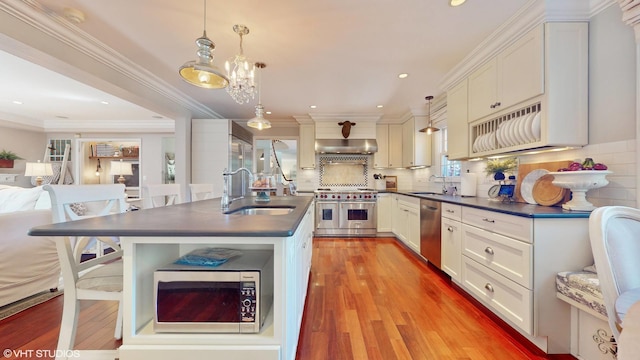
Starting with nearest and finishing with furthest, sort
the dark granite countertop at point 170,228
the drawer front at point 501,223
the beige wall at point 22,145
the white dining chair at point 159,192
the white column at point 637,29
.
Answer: the dark granite countertop at point 170,228 → the white column at point 637,29 → the drawer front at point 501,223 → the white dining chair at point 159,192 → the beige wall at point 22,145

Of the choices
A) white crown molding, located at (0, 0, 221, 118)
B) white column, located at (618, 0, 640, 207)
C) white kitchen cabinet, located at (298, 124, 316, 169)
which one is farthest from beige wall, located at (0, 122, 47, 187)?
white column, located at (618, 0, 640, 207)

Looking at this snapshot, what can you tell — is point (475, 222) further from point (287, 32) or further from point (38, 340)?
point (38, 340)

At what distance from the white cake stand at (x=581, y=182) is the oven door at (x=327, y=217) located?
10.9 feet

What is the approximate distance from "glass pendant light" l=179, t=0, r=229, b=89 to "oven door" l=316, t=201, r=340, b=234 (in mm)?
3247

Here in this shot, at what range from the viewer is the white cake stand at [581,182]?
157cm

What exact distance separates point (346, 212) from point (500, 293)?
9.86 feet

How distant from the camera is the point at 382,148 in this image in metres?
5.15

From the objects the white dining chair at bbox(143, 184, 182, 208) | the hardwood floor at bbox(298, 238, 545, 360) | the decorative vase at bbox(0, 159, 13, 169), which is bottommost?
Answer: the hardwood floor at bbox(298, 238, 545, 360)

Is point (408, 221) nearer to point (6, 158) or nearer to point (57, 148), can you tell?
point (6, 158)

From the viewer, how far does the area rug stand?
1921 millimetres

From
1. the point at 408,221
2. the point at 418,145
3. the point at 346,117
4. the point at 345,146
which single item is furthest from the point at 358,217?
the point at 346,117

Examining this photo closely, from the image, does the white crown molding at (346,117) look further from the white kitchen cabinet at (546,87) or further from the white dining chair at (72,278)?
the white dining chair at (72,278)

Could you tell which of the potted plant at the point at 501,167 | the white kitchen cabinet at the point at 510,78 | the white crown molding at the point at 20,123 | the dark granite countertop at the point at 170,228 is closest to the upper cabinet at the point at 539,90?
the white kitchen cabinet at the point at 510,78

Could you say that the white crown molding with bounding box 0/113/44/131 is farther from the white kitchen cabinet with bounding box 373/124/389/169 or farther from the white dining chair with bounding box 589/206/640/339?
the white dining chair with bounding box 589/206/640/339
